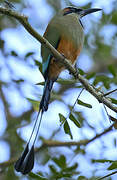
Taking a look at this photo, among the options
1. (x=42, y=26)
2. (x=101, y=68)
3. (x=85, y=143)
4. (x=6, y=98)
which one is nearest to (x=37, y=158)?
(x=85, y=143)

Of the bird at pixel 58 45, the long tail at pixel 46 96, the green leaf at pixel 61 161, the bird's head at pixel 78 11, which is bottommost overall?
the green leaf at pixel 61 161

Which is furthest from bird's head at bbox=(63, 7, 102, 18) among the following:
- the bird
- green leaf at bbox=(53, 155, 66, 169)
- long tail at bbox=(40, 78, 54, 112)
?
green leaf at bbox=(53, 155, 66, 169)

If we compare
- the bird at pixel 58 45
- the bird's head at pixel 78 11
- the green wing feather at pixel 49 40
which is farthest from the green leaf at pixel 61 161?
the bird's head at pixel 78 11

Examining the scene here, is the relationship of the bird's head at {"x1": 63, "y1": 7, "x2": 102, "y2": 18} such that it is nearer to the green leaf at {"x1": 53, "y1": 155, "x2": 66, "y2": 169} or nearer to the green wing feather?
the green wing feather

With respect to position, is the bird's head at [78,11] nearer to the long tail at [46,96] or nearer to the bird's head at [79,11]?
the bird's head at [79,11]

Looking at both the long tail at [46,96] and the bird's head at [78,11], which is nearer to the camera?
the long tail at [46,96]

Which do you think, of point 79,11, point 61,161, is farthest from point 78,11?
point 61,161

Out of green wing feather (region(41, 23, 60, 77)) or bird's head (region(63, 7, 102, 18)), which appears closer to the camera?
green wing feather (region(41, 23, 60, 77))

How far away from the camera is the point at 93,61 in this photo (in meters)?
4.62

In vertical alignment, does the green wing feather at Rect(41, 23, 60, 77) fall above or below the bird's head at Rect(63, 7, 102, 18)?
below

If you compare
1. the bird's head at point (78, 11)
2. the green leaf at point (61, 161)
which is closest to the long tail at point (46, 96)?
the green leaf at point (61, 161)

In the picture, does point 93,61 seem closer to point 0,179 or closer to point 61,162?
point 0,179

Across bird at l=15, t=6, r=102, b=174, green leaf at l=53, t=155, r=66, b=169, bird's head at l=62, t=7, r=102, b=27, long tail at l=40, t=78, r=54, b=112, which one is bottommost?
green leaf at l=53, t=155, r=66, b=169

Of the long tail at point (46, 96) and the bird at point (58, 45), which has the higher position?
the bird at point (58, 45)
